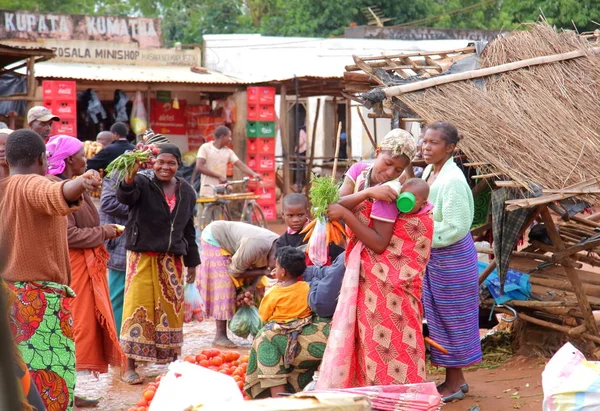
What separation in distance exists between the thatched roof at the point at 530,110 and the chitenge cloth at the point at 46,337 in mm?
3185

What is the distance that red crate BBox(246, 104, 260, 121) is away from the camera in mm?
16297

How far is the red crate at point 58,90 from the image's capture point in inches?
565

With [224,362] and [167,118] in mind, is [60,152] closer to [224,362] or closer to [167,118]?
[224,362]

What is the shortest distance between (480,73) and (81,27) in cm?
1377

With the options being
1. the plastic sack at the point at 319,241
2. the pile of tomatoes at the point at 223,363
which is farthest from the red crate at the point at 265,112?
the plastic sack at the point at 319,241

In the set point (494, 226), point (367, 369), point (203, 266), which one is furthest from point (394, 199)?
point (203, 266)

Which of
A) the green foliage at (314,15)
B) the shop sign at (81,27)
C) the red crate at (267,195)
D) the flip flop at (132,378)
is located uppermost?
the green foliage at (314,15)

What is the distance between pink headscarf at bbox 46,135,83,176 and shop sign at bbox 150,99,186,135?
1223 cm

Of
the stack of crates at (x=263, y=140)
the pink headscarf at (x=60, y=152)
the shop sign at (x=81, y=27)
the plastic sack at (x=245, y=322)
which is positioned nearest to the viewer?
the pink headscarf at (x=60, y=152)

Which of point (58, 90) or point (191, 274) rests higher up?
point (58, 90)

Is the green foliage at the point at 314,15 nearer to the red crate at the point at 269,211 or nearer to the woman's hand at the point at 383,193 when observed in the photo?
the red crate at the point at 269,211

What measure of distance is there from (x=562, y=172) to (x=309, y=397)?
3.91 m

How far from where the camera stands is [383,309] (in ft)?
13.9

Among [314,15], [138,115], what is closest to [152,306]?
[138,115]
